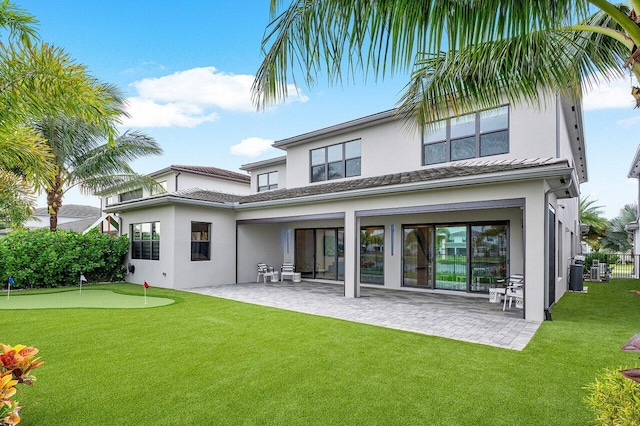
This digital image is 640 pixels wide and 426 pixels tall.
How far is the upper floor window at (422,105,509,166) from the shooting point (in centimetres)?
1156

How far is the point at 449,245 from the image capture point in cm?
1293

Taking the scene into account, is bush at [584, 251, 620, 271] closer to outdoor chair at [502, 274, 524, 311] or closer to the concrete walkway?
the concrete walkway

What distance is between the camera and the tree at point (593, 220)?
111ft

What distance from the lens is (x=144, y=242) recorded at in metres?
15.9

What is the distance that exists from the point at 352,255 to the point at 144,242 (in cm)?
982

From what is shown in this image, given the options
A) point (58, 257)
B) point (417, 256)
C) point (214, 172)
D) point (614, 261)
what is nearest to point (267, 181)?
point (214, 172)

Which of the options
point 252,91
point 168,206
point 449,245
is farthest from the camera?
point 168,206

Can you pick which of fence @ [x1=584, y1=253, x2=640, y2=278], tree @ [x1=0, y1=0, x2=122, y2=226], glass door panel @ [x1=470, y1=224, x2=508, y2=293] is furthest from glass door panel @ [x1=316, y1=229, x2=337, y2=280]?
fence @ [x1=584, y1=253, x2=640, y2=278]

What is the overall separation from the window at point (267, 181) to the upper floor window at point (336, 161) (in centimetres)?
382

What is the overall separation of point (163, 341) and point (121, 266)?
11.8 meters

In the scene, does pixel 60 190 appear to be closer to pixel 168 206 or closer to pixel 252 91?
pixel 168 206

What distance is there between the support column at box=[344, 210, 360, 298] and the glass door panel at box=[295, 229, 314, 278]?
530cm

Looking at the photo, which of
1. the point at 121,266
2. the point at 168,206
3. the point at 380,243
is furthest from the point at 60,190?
the point at 380,243

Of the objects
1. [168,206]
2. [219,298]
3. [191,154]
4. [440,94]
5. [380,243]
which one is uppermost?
[191,154]
